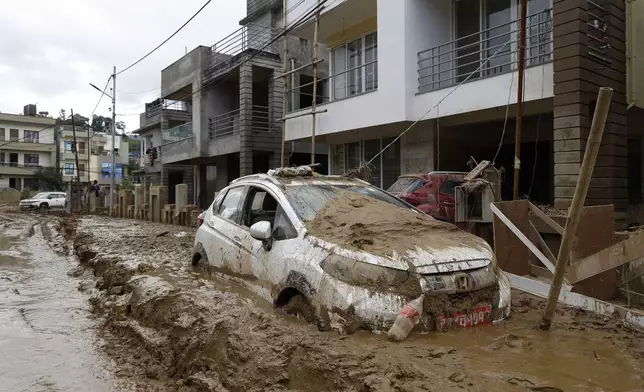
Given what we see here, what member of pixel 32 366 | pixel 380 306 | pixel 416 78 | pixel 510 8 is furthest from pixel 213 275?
pixel 510 8

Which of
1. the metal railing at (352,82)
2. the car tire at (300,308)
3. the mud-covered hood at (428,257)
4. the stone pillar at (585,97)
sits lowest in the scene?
the car tire at (300,308)

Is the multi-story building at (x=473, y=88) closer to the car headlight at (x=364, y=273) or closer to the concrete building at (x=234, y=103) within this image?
the concrete building at (x=234, y=103)

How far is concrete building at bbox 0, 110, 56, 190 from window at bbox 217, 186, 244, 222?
57429 millimetres

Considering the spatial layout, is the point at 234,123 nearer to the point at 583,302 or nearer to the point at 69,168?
the point at 583,302

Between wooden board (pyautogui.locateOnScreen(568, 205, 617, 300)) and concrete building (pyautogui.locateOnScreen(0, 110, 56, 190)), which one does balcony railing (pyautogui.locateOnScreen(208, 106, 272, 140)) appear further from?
concrete building (pyautogui.locateOnScreen(0, 110, 56, 190))

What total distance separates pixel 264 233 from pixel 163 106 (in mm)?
27268

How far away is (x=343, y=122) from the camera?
535 inches

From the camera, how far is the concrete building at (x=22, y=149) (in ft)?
175

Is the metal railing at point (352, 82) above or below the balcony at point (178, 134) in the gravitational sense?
above

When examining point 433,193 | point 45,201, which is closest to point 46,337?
point 433,193

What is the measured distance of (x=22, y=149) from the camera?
54.5 metres

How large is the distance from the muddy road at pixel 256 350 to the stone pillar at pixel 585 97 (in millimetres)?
4589

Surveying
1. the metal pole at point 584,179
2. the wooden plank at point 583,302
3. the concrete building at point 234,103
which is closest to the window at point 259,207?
the metal pole at point 584,179

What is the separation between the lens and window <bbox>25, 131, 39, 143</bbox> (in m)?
55.8
